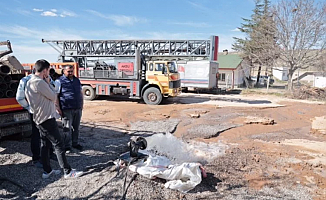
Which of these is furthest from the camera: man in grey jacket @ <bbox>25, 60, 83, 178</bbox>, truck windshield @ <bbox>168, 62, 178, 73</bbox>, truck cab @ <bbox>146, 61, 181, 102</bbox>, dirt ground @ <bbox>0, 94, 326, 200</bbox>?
truck windshield @ <bbox>168, 62, 178, 73</bbox>

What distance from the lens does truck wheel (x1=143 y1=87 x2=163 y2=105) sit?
12.0 metres

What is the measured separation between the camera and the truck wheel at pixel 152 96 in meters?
12.0

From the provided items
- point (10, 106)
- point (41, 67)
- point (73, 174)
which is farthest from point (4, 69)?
point (73, 174)

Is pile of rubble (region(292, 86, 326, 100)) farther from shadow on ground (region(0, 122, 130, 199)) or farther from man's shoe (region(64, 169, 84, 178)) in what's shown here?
man's shoe (region(64, 169, 84, 178))

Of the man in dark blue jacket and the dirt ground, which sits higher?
the man in dark blue jacket

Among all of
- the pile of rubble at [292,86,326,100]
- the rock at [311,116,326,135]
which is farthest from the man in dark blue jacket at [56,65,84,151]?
the pile of rubble at [292,86,326,100]

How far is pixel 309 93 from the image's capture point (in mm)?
16469

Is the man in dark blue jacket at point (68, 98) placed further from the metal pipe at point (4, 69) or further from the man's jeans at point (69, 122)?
the metal pipe at point (4, 69)

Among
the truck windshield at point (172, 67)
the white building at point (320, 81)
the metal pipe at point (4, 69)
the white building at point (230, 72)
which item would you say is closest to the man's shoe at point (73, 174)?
the metal pipe at point (4, 69)

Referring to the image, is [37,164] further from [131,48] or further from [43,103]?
[131,48]

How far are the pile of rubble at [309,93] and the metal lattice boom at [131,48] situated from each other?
7063mm

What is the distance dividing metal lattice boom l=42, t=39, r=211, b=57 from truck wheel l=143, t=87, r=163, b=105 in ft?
14.9

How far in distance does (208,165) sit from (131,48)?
44.0ft

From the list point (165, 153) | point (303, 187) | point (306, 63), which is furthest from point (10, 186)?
point (306, 63)
